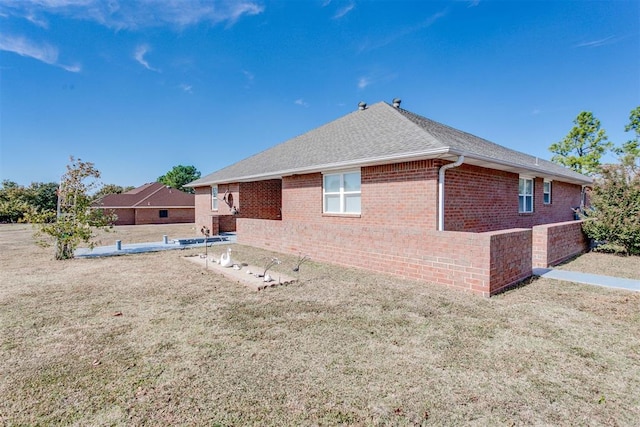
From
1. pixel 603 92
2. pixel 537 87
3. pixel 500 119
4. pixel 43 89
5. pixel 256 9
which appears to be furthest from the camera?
pixel 500 119

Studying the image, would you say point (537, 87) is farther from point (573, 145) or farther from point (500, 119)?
point (573, 145)

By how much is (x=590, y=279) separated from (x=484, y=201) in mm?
3775

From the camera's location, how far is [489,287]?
577cm

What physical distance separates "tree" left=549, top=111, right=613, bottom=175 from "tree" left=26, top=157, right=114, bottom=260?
42.1 metres

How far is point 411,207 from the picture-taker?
8805 mm

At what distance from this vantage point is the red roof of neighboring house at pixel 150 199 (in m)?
32.3

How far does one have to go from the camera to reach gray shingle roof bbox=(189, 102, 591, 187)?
8484 mm

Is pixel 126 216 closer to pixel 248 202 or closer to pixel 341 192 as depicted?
pixel 248 202

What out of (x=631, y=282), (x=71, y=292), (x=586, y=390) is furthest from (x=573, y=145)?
(x=71, y=292)

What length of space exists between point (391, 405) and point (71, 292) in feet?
23.3

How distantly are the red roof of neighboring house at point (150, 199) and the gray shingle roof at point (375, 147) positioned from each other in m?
20.0

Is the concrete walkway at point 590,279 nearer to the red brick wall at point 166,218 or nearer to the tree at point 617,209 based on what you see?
the tree at point 617,209

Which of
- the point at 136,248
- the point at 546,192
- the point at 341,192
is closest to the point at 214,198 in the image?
the point at 136,248

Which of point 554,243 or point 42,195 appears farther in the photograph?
point 42,195
